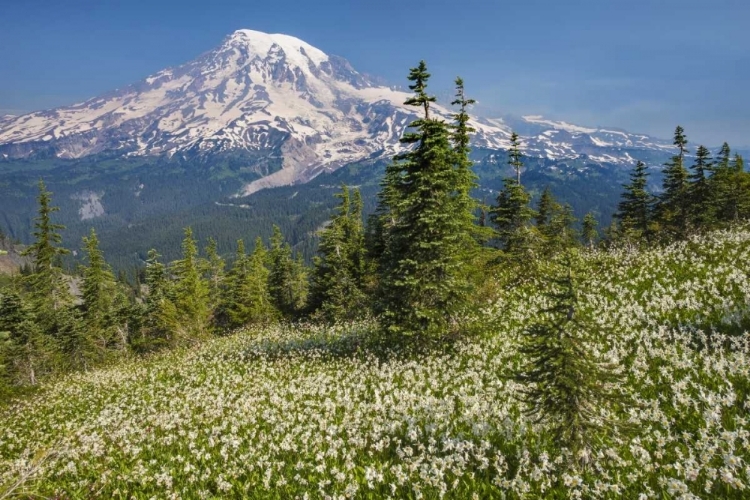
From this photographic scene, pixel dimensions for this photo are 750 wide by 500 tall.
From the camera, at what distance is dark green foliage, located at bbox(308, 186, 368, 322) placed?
33.5 m

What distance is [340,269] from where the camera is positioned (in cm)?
3684

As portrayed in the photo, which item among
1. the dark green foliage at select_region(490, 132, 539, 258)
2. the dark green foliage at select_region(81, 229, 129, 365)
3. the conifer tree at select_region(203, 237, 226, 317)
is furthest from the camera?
the conifer tree at select_region(203, 237, 226, 317)

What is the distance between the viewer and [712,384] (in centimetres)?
832

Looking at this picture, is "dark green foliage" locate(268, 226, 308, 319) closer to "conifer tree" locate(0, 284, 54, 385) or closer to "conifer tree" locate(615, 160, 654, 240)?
"conifer tree" locate(0, 284, 54, 385)

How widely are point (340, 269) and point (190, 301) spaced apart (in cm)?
1301

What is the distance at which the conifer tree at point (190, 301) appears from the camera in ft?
113

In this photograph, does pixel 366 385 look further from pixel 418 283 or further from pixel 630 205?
pixel 630 205

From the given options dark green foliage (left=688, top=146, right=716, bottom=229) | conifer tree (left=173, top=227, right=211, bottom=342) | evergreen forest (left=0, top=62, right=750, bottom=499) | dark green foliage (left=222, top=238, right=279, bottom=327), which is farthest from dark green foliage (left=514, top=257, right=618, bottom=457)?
dark green foliage (left=688, top=146, right=716, bottom=229)

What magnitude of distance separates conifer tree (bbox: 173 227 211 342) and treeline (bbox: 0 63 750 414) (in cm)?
18

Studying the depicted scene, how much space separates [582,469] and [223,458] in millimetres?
7063

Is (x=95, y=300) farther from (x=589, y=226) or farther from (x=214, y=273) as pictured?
(x=589, y=226)

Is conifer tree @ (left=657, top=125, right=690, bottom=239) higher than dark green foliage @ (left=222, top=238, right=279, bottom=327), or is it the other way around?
conifer tree @ (left=657, top=125, right=690, bottom=239)

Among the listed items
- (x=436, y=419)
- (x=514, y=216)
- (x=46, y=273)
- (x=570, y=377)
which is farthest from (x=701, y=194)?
(x=46, y=273)

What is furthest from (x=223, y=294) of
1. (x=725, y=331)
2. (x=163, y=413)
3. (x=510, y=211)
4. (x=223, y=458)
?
(x=725, y=331)
